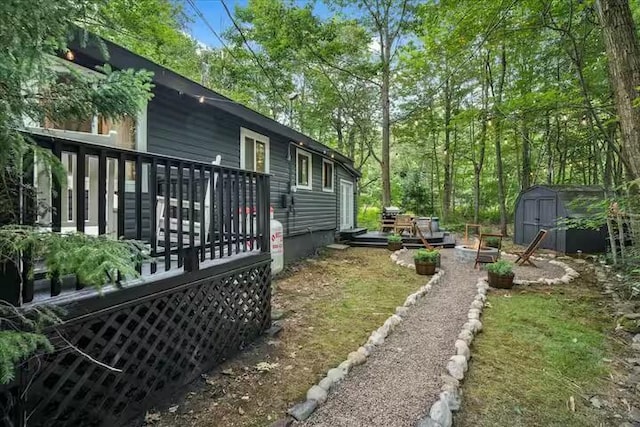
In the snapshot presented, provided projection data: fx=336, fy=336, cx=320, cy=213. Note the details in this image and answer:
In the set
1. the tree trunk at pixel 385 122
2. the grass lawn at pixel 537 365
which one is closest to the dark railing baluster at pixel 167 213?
the grass lawn at pixel 537 365

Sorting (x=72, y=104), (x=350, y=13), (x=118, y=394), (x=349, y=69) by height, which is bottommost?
(x=118, y=394)

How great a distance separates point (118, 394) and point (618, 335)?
16.7 feet

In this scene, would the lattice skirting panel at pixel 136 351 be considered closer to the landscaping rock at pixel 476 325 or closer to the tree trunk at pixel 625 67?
the landscaping rock at pixel 476 325

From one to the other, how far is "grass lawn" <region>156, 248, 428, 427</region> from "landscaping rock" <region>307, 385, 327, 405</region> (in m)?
0.10

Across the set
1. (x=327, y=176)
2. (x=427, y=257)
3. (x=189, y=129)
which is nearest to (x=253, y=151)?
(x=189, y=129)

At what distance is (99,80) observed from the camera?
1.92 m

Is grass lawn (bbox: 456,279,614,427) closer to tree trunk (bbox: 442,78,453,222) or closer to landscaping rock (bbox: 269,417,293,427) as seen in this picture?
landscaping rock (bbox: 269,417,293,427)

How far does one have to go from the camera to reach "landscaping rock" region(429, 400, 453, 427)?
7.36ft

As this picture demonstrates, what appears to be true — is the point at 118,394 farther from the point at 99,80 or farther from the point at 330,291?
the point at 330,291

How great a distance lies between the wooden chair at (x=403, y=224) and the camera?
1180 cm

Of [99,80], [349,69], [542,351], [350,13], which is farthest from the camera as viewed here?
[349,69]

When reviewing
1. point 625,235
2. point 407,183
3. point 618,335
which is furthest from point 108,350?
point 407,183

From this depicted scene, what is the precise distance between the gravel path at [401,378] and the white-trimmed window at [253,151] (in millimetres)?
4497

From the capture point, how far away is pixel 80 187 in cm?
190
